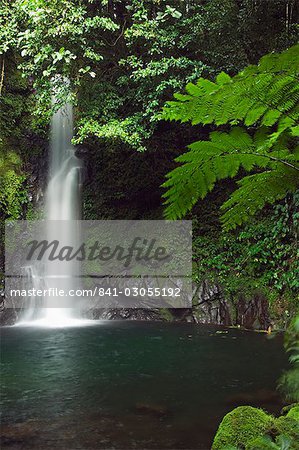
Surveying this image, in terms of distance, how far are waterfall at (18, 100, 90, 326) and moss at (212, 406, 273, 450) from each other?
27.8 feet

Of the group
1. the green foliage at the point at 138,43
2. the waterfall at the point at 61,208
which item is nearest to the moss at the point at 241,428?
the green foliage at the point at 138,43

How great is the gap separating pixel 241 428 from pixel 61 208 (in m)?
10.5

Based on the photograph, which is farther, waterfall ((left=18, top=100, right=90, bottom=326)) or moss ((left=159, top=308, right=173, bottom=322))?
waterfall ((left=18, top=100, right=90, bottom=326))

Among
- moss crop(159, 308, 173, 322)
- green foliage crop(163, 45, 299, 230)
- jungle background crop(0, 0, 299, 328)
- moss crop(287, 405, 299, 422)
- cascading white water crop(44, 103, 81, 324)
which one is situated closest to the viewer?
green foliage crop(163, 45, 299, 230)

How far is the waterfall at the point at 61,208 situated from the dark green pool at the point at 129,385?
2677 mm

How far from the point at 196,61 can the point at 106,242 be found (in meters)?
5.22

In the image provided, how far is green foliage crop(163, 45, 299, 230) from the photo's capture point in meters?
2.02

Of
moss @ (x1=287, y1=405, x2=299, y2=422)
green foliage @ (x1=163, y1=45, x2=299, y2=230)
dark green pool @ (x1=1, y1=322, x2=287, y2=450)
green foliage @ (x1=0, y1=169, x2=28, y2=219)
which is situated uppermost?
green foliage @ (x1=0, y1=169, x2=28, y2=219)

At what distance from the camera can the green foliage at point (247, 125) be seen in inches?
79.6

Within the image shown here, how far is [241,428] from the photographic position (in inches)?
133

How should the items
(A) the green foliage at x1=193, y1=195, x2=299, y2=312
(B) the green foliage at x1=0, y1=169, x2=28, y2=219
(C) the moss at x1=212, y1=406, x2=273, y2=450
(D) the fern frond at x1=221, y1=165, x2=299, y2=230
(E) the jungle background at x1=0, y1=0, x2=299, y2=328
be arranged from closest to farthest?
(D) the fern frond at x1=221, y1=165, x2=299, y2=230, (C) the moss at x1=212, y1=406, x2=273, y2=450, (A) the green foliage at x1=193, y1=195, x2=299, y2=312, (E) the jungle background at x1=0, y1=0, x2=299, y2=328, (B) the green foliage at x1=0, y1=169, x2=28, y2=219

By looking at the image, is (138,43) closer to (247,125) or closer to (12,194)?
(12,194)

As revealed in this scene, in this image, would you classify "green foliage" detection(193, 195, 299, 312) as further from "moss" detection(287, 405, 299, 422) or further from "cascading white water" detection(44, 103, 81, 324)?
"moss" detection(287, 405, 299, 422)

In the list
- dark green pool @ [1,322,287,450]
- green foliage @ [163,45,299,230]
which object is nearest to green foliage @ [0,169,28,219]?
dark green pool @ [1,322,287,450]
